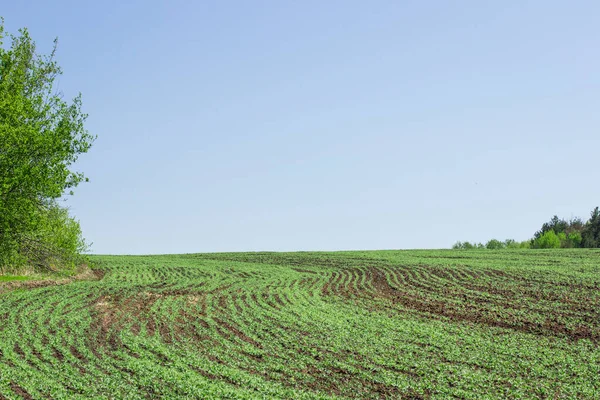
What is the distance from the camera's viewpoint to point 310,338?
2202 cm

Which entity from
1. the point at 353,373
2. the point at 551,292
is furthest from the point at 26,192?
the point at 551,292

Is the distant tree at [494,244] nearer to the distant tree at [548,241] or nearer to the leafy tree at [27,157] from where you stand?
the distant tree at [548,241]

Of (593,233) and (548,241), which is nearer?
(593,233)

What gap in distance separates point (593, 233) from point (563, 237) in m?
7.48

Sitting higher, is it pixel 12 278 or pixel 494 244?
pixel 494 244

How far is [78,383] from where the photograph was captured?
634 inches

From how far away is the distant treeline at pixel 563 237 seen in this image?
86188 millimetres

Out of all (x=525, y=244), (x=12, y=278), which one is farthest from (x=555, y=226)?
(x=12, y=278)

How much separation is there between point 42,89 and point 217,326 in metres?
23.5

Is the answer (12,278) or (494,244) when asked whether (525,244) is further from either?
(12,278)

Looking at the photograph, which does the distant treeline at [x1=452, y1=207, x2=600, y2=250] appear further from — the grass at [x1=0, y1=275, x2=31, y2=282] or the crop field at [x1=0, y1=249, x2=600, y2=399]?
the grass at [x1=0, y1=275, x2=31, y2=282]

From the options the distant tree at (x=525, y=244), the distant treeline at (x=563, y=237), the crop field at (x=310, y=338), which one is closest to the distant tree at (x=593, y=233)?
the distant treeline at (x=563, y=237)

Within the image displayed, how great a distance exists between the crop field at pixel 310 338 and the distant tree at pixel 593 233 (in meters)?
49.0

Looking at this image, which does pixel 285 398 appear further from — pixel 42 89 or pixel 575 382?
pixel 42 89
